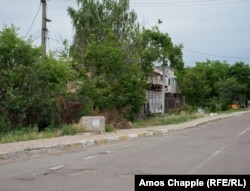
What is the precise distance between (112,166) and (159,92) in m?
44.5

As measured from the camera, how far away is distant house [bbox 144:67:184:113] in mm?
46544

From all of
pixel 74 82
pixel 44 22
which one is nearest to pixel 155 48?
pixel 74 82

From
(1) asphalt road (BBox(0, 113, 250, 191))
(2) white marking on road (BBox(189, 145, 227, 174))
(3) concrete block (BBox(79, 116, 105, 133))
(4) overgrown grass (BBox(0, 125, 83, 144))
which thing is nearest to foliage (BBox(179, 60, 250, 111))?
(3) concrete block (BBox(79, 116, 105, 133))

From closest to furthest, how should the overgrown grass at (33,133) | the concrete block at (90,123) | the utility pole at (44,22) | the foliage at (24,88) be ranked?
the overgrown grass at (33,133), the foliage at (24,88), the concrete block at (90,123), the utility pole at (44,22)

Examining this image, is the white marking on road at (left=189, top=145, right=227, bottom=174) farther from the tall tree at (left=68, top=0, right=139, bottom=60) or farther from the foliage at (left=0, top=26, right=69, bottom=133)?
the tall tree at (left=68, top=0, right=139, bottom=60)

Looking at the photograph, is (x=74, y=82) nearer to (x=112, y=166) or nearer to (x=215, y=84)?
(x=112, y=166)

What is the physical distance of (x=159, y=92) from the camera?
55.8 m

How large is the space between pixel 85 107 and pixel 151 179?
17541mm

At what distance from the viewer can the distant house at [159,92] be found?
153ft

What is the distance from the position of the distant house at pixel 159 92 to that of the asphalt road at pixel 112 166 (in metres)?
18.2

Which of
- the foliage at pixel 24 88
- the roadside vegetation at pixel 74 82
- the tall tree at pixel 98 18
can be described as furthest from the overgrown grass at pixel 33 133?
the tall tree at pixel 98 18

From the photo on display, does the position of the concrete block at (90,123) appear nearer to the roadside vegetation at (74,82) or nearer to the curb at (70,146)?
the roadside vegetation at (74,82)

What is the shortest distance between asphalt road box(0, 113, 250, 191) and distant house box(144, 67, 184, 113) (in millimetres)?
18171

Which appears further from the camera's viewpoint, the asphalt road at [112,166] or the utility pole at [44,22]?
the utility pole at [44,22]
